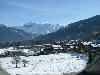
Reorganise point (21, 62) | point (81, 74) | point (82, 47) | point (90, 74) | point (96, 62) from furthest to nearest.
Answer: point (82, 47) < point (21, 62) < point (81, 74) < point (90, 74) < point (96, 62)

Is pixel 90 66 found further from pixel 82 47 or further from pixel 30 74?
pixel 82 47

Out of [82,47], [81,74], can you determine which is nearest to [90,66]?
[81,74]

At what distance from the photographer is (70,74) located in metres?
8.02

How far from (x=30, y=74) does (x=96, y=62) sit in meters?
2.95

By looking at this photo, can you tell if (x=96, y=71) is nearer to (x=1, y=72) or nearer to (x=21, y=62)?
(x=1, y=72)

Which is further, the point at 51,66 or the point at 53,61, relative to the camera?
the point at 53,61

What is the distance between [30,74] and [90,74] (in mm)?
2536

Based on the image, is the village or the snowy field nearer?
the snowy field

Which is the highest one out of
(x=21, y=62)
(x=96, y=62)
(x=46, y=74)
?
(x=96, y=62)

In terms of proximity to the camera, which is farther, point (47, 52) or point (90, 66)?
point (47, 52)

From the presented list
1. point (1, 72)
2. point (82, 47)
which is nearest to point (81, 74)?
point (1, 72)

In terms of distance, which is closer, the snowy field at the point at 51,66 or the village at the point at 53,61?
the snowy field at the point at 51,66

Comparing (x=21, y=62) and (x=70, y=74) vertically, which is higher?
(x=70, y=74)

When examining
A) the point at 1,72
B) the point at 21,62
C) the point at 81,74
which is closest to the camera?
the point at 81,74
